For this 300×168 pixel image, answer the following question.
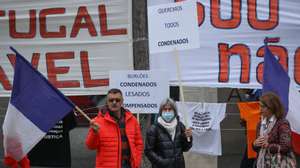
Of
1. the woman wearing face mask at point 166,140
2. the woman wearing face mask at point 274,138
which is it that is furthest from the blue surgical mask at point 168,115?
the woman wearing face mask at point 274,138

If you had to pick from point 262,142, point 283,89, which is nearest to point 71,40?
point 283,89

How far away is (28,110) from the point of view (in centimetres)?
577

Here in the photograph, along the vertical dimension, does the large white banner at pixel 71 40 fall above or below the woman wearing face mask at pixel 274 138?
above

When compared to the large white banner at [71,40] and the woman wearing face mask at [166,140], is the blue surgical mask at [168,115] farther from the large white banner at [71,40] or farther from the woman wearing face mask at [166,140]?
the large white banner at [71,40]

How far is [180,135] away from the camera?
6320mm

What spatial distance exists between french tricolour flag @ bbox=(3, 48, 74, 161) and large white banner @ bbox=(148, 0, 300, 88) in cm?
187

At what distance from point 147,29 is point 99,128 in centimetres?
179

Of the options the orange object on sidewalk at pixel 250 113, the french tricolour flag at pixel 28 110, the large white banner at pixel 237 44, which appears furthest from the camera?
the orange object on sidewalk at pixel 250 113

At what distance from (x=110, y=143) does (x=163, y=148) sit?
1.91 feet

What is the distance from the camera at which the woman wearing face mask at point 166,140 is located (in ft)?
20.5

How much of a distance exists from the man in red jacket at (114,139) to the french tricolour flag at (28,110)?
0.39 meters

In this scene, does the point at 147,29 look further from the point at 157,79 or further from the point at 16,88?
the point at 16,88

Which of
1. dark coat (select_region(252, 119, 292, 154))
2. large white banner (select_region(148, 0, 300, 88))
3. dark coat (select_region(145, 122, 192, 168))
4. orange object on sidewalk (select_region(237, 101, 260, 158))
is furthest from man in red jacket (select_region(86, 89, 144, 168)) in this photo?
orange object on sidewalk (select_region(237, 101, 260, 158))

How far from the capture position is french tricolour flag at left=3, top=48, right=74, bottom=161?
225 inches
